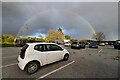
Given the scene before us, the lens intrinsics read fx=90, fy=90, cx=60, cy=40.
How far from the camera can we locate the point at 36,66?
516 cm

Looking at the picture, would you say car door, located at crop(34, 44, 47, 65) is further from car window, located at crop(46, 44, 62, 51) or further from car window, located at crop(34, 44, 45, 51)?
car window, located at crop(46, 44, 62, 51)

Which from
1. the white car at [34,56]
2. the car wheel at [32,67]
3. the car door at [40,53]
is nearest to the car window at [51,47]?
the white car at [34,56]

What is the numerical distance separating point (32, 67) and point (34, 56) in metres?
0.61

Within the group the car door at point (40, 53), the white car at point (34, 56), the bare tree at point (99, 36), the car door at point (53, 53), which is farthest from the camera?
the bare tree at point (99, 36)

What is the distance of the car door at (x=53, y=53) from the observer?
576cm

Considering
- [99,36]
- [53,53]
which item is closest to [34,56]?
[53,53]

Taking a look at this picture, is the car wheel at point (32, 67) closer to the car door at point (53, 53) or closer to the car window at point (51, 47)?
the car door at point (53, 53)

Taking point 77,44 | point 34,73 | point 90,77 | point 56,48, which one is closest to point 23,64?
point 34,73

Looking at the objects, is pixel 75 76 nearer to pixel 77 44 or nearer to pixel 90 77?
pixel 90 77

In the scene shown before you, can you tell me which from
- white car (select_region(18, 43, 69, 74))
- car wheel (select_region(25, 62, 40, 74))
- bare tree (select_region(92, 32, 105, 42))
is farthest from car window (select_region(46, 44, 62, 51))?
bare tree (select_region(92, 32, 105, 42))

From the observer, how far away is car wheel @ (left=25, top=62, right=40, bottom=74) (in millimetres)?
4853

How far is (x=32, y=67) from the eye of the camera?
500 cm

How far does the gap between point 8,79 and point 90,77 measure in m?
3.99

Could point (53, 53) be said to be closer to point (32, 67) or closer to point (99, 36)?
point (32, 67)
